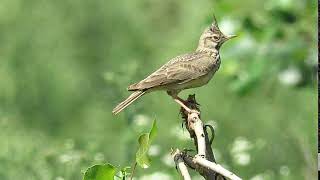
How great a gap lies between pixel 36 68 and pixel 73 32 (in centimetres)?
133

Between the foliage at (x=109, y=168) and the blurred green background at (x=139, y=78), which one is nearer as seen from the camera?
the foliage at (x=109, y=168)

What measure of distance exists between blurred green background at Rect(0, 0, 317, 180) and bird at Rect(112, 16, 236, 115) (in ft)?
2.20

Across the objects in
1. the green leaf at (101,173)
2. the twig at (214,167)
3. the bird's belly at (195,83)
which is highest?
the bird's belly at (195,83)

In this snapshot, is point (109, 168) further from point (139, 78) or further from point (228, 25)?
point (139, 78)

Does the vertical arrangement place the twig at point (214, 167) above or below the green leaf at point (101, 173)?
below

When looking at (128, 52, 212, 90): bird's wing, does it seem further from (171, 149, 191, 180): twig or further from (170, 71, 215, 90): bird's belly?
(171, 149, 191, 180): twig

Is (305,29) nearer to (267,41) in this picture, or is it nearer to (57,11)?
(267,41)

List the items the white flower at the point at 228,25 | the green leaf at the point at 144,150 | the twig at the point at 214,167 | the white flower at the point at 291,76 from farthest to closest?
1. the white flower at the point at 291,76
2. the white flower at the point at 228,25
3. the green leaf at the point at 144,150
4. the twig at the point at 214,167

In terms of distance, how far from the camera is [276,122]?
Answer: 29.2 feet

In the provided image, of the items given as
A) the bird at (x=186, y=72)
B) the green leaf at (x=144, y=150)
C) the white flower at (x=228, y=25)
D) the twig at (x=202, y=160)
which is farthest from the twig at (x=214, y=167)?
the white flower at (x=228, y=25)

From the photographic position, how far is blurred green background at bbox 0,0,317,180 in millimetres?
6082

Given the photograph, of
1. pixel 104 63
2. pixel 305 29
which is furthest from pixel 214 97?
pixel 305 29

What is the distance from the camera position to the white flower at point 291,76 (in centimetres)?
633

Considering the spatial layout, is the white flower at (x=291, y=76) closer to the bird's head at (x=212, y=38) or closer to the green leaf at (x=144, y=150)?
the bird's head at (x=212, y=38)
